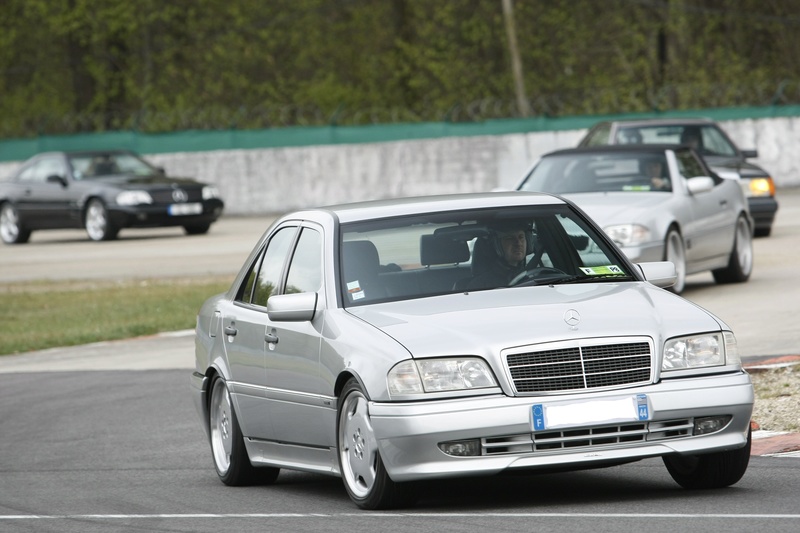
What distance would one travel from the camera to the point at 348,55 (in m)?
61.9

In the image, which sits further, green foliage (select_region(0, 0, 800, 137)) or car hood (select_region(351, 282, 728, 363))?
green foliage (select_region(0, 0, 800, 137))

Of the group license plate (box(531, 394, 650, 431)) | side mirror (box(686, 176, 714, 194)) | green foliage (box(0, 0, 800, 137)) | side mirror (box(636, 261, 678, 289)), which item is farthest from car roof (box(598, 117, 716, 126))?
license plate (box(531, 394, 650, 431))

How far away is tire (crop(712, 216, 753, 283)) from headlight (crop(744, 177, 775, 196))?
482 cm

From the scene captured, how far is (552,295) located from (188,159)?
1268 inches

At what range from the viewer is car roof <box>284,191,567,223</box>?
8.34m

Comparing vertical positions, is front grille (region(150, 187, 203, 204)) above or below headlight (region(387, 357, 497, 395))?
below

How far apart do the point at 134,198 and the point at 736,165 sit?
12.2 m

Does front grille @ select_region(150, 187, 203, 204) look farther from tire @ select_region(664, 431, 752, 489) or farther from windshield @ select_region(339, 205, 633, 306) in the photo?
tire @ select_region(664, 431, 752, 489)

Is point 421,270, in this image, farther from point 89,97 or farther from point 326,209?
point 89,97

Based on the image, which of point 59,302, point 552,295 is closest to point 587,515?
point 552,295

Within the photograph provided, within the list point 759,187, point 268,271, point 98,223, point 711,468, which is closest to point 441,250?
point 268,271

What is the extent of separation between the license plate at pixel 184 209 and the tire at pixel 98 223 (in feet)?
4.00

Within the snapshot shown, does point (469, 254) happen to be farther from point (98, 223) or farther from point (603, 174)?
point (98, 223)

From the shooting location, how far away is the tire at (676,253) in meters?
15.9
